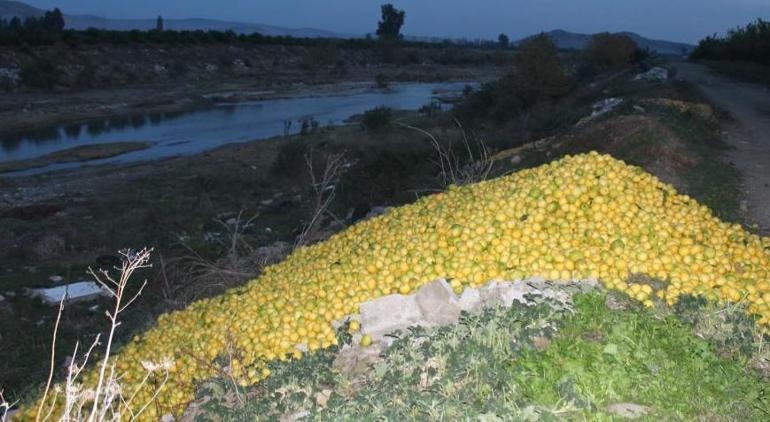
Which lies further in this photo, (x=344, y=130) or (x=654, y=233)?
(x=344, y=130)

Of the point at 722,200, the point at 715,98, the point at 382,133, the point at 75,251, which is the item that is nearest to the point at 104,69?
the point at 382,133

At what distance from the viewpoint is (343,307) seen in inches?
183

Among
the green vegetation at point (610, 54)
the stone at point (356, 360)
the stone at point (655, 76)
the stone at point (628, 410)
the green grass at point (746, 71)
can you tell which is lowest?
the stone at point (356, 360)

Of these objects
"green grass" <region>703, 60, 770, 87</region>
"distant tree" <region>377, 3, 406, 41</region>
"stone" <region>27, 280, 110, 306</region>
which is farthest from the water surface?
"distant tree" <region>377, 3, 406, 41</region>

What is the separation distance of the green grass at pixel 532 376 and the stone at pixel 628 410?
30mm

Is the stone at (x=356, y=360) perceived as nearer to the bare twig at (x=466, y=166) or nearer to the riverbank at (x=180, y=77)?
the bare twig at (x=466, y=166)

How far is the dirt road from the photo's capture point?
8.39 metres

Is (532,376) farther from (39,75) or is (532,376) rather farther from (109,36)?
(109,36)

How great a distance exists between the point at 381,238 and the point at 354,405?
1985mm

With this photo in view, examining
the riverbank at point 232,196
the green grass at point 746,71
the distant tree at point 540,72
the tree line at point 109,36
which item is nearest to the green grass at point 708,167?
the riverbank at point 232,196

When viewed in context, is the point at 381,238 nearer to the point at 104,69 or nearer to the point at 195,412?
the point at 195,412

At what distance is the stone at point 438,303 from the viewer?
14.3 ft

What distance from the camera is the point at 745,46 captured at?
1433 inches

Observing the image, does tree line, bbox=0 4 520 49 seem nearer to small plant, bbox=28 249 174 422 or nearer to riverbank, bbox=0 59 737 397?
riverbank, bbox=0 59 737 397
